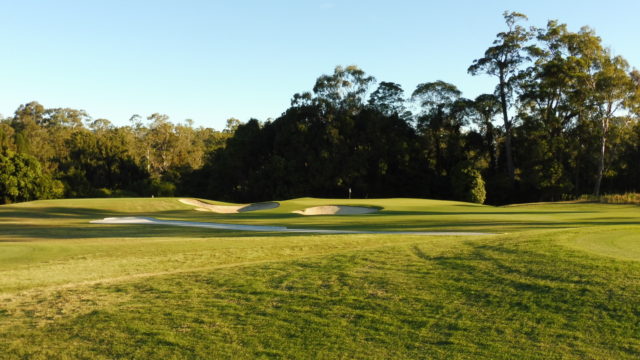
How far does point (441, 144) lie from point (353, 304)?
4850cm

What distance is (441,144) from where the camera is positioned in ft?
174

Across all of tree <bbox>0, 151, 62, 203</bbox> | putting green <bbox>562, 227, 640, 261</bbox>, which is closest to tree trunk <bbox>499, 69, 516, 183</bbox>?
putting green <bbox>562, 227, 640, 261</bbox>

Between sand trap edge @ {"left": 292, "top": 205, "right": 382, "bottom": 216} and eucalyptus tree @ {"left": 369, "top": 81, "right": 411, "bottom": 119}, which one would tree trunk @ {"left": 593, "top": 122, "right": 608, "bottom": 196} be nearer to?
eucalyptus tree @ {"left": 369, "top": 81, "right": 411, "bottom": 119}

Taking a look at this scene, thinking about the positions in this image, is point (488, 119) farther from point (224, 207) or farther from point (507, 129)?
point (224, 207)

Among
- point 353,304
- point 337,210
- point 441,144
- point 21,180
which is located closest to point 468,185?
point 441,144

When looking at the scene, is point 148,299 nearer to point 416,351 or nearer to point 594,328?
point 416,351

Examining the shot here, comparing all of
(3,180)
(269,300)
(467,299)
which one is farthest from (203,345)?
(3,180)

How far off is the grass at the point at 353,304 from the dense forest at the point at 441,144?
39624 mm

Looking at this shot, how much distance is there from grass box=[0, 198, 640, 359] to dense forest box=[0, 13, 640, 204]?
3962 centimetres

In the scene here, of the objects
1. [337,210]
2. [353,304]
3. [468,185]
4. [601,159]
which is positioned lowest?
[353,304]

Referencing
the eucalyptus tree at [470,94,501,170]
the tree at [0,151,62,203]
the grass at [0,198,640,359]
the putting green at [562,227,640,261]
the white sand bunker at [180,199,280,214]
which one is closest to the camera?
the grass at [0,198,640,359]

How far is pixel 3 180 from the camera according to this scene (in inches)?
1933

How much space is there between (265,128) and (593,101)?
35.4 m

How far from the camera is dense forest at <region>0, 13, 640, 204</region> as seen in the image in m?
46.8
